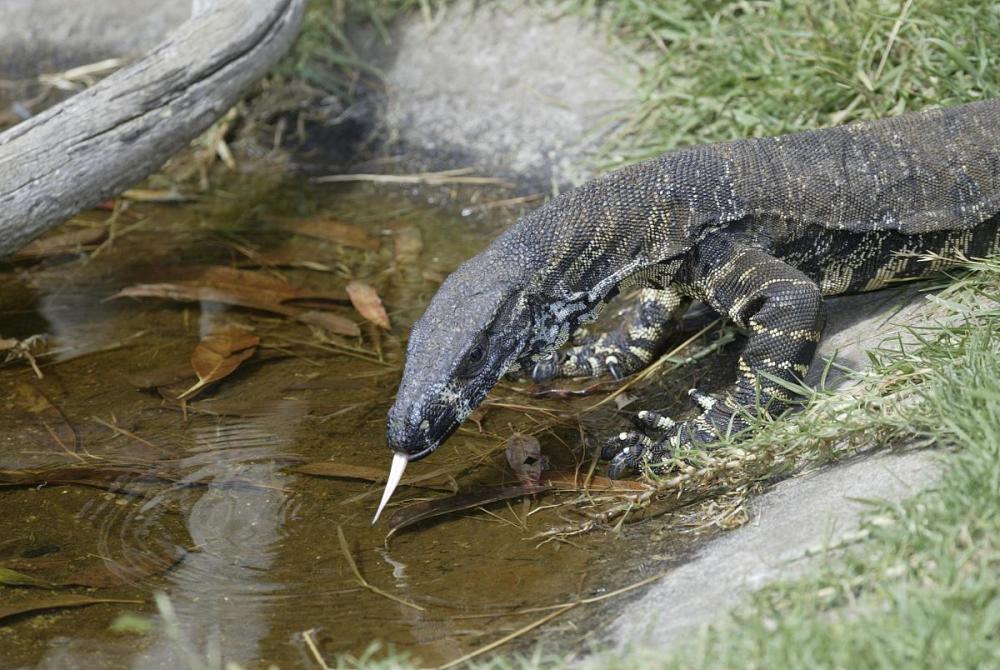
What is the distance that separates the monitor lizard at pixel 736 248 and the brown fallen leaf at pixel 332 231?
242 cm

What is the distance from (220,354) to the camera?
6125mm

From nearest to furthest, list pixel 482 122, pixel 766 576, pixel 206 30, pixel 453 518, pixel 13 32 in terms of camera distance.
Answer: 1. pixel 766 576
2. pixel 453 518
3. pixel 206 30
4. pixel 482 122
5. pixel 13 32

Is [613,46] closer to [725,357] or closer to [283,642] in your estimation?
[725,357]

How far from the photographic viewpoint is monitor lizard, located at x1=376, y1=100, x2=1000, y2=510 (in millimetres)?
4844

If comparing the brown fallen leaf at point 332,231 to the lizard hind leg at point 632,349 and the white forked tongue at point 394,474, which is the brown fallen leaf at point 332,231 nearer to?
the lizard hind leg at point 632,349

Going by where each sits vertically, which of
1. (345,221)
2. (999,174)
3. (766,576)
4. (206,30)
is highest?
(206,30)

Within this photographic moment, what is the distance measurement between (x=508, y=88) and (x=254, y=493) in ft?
14.5

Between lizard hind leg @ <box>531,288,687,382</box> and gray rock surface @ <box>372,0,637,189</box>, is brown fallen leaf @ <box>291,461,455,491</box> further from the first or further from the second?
gray rock surface @ <box>372,0,637,189</box>

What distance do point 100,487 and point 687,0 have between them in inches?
192

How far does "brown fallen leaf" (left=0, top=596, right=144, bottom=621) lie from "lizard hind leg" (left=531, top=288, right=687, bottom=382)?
2411 millimetres

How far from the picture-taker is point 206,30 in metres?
6.91

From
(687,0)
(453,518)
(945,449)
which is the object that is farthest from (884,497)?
(687,0)

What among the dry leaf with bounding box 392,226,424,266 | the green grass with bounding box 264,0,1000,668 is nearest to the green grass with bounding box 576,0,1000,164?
the green grass with bounding box 264,0,1000,668

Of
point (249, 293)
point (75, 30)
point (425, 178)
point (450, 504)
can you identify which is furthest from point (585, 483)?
point (75, 30)
